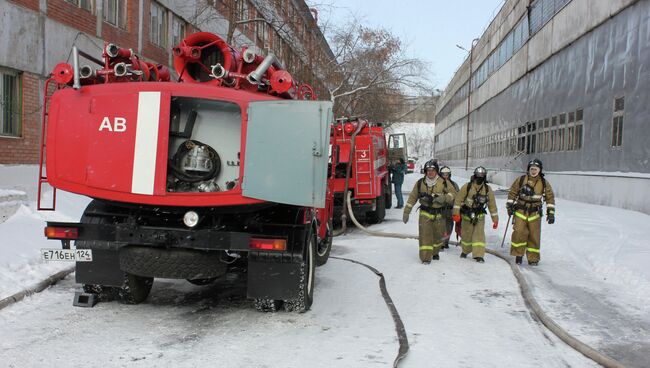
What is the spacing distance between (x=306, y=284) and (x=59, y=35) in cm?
999

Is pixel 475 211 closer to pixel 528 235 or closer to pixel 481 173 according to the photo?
pixel 481 173

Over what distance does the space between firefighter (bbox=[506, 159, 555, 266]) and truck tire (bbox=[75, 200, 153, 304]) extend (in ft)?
17.8

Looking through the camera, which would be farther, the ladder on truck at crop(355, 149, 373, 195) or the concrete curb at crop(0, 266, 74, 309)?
the ladder on truck at crop(355, 149, 373, 195)

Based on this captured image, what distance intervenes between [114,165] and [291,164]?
1.51m

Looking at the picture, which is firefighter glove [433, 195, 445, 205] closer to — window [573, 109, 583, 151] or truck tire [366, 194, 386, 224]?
truck tire [366, 194, 386, 224]

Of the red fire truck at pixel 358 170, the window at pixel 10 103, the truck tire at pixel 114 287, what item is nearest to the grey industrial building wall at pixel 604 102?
the red fire truck at pixel 358 170

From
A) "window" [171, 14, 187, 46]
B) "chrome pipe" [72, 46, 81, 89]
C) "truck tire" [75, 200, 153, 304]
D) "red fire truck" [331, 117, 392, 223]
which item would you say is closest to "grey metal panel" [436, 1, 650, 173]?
"red fire truck" [331, 117, 392, 223]

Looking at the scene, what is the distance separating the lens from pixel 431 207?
8234 mm

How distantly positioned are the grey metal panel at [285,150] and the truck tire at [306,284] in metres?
0.87

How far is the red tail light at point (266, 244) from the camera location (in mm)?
4754

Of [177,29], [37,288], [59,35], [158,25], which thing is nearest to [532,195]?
[37,288]

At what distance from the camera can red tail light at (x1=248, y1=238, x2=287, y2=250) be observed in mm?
4754

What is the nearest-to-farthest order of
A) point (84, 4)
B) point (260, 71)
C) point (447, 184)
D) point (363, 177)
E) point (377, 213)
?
point (260, 71), point (447, 184), point (363, 177), point (377, 213), point (84, 4)

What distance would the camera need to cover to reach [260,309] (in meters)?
5.33
